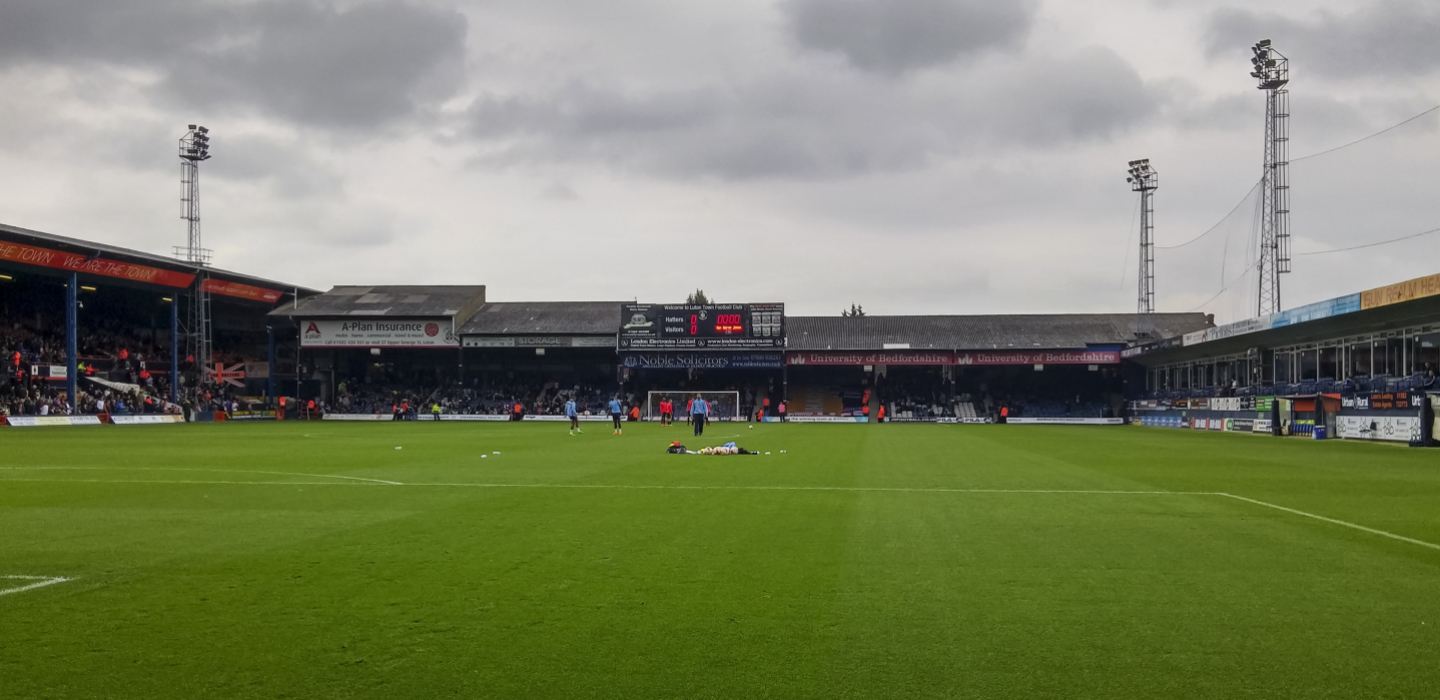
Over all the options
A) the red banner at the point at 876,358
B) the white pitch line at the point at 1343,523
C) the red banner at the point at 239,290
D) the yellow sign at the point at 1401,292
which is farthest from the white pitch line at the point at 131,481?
the red banner at the point at 876,358

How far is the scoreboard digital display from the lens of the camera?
61.6 meters

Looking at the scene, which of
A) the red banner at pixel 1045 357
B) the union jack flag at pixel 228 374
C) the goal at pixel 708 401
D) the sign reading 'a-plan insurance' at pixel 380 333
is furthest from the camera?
the sign reading 'a-plan insurance' at pixel 380 333

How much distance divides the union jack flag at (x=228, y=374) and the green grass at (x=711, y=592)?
164 ft

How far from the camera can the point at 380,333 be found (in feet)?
206

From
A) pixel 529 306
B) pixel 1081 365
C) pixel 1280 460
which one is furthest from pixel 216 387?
pixel 1280 460

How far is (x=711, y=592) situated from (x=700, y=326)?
55.2 metres

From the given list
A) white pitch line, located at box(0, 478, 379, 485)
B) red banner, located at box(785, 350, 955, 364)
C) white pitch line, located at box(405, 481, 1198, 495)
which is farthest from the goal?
white pitch line, located at box(405, 481, 1198, 495)

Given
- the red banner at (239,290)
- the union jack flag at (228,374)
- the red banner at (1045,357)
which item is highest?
the red banner at (239,290)

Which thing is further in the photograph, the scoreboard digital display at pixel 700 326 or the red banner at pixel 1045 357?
the scoreboard digital display at pixel 700 326

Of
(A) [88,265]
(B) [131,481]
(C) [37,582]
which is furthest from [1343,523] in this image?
(A) [88,265]

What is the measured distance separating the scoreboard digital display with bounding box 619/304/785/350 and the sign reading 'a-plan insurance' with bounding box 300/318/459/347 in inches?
468

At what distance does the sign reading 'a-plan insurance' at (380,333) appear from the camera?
62.5m

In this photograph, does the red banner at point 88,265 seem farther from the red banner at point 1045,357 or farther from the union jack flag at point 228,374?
the red banner at point 1045,357

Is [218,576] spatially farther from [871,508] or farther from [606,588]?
[871,508]
